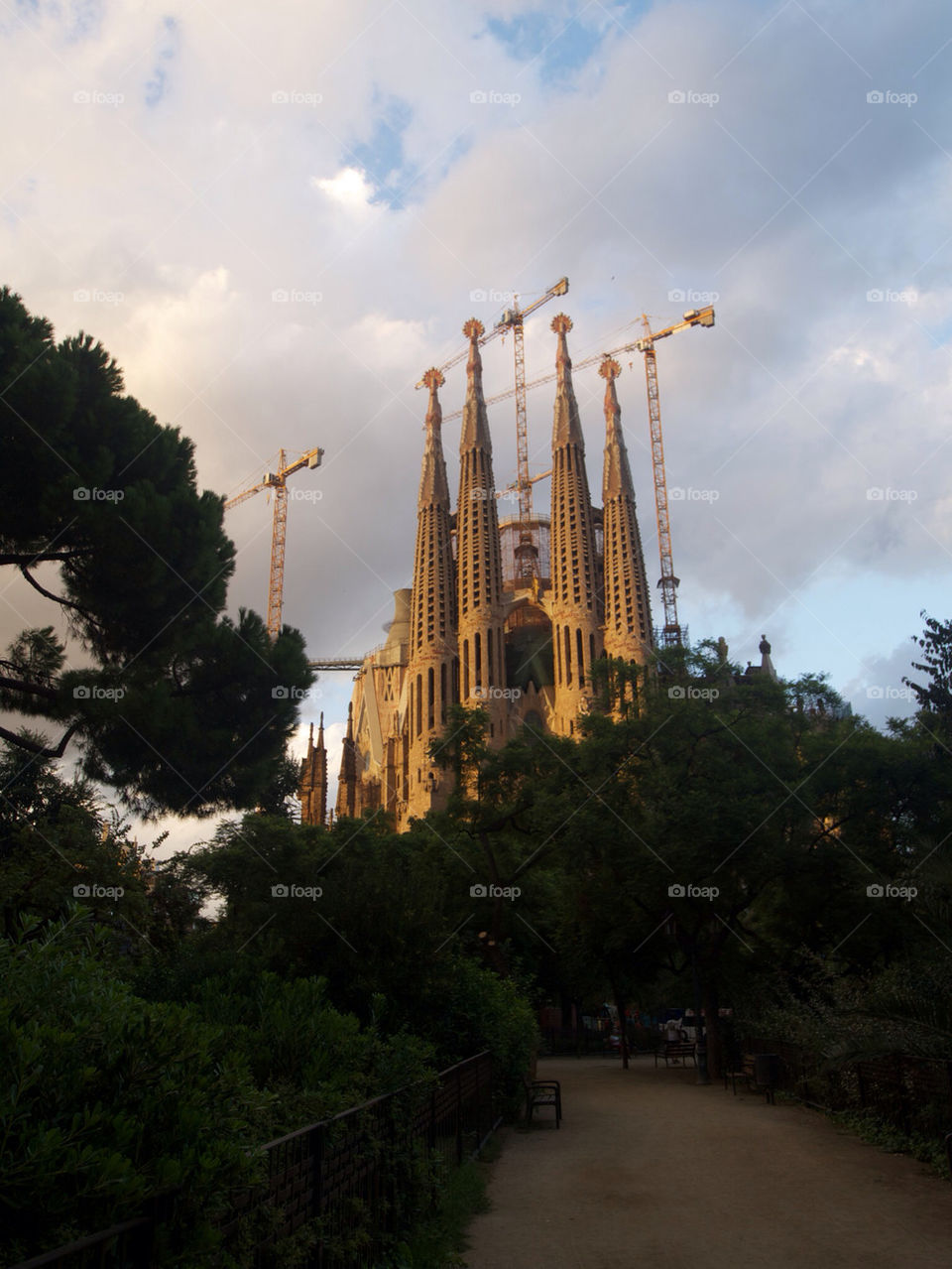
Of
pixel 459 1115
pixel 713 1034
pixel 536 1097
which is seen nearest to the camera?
pixel 459 1115

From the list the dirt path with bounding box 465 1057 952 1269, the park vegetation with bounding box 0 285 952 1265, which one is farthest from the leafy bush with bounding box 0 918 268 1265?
the dirt path with bounding box 465 1057 952 1269

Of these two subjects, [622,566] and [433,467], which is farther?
[433,467]

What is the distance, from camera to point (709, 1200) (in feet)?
28.2

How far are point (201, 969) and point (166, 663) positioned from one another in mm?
7086

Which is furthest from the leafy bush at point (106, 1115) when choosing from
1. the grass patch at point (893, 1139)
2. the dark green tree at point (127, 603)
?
the dark green tree at point (127, 603)

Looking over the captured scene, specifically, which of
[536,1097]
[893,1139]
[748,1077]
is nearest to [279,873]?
[536,1097]

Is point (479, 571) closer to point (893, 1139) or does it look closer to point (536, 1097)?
point (536, 1097)

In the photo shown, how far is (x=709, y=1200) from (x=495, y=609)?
69778 millimetres

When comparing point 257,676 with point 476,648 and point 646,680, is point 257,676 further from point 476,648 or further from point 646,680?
point 476,648

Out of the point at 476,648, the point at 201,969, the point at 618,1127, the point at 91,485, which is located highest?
the point at 476,648

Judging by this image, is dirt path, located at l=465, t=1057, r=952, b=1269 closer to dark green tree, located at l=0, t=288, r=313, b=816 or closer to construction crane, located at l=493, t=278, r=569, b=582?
dark green tree, located at l=0, t=288, r=313, b=816

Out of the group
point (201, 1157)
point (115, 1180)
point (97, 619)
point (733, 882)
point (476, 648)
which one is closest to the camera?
point (115, 1180)

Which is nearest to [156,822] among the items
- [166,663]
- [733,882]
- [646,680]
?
[166,663]

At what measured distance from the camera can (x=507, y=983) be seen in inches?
610
